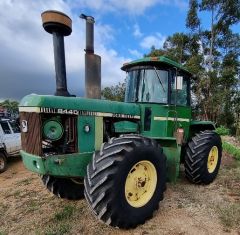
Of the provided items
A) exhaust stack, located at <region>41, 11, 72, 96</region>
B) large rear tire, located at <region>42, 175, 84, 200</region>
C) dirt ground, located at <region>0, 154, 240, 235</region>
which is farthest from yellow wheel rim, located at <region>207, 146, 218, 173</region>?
exhaust stack, located at <region>41, 11, 72, 96</region>

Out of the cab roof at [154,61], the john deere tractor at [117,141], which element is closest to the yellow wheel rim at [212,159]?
the john deere tractor at [117,141]

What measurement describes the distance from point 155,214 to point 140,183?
65 centimetres

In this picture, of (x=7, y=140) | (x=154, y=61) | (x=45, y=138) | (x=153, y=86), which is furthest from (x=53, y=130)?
(x=7, y=140)

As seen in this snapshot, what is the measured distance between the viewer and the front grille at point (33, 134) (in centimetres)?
401

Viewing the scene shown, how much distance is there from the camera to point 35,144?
160 inches

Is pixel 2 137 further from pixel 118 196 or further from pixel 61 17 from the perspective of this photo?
pixel 118 196

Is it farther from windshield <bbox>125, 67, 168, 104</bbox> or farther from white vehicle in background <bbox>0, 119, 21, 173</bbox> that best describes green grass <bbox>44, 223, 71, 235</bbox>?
white vehicle in background <bbox>0, 119, 21, 173</bbox>

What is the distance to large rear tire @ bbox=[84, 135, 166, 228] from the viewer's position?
3.67 metres

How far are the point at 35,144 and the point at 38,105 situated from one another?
54cm

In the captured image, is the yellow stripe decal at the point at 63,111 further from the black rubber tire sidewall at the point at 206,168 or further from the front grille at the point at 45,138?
the black rubber tire sidewall at the point at 206,168

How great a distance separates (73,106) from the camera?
428 centimetres

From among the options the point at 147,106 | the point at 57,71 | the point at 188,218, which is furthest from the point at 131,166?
the point at 57,71

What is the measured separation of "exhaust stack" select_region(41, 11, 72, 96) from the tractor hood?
4.26ft

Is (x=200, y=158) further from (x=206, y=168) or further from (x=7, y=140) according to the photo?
(x=7, y=140)
